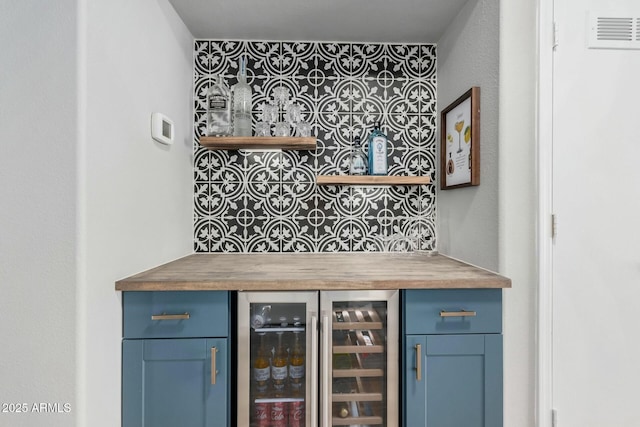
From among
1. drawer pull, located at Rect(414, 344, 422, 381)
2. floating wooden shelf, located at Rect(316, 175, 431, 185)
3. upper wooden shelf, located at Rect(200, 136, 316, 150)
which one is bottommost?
drawer pull, located at Rect(414, 344, 422, 381)

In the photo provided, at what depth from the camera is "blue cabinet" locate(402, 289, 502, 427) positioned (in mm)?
1402

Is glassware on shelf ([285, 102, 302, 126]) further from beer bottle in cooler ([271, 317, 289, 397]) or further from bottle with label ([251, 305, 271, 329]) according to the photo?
beer bottle in cooler ([271, 317, 289, 397])

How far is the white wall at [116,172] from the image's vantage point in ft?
3.76

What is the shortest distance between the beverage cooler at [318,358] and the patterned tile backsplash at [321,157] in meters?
0.74

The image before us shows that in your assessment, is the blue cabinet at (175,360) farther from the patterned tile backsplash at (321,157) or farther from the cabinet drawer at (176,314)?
the patterned tile backsplash at (321,157)

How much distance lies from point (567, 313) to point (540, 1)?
1.30m

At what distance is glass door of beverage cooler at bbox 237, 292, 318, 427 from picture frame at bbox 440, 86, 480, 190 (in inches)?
38.2

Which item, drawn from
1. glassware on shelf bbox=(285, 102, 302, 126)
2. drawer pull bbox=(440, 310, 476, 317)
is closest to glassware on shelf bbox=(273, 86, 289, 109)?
glassware on shelf bbox=(285, 102, 302, 126)

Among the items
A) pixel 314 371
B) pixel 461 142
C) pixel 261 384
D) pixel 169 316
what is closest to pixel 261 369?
pixel 261 384

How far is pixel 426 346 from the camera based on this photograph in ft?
4.60

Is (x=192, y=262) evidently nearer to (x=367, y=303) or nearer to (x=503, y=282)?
(x=367, y=303)

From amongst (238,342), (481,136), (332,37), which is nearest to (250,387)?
(238,342)

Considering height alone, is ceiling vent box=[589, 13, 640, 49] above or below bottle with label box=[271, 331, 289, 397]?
above

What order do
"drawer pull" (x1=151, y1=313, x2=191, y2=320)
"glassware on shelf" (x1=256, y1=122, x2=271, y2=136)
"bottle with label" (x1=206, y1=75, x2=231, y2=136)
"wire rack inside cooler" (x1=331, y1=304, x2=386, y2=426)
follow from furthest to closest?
"glassware on shelf" (x1=256, y1=122, x2=271, y2=136) < "bottle with label" (x1=206, y1=75, x2=231, y2=136) < "wire rack inside cooler" (x1=331, y1=304, x2=386, y2=426) < "drawer pull" (x1=151, y1=313, x2=191, y2=320)
